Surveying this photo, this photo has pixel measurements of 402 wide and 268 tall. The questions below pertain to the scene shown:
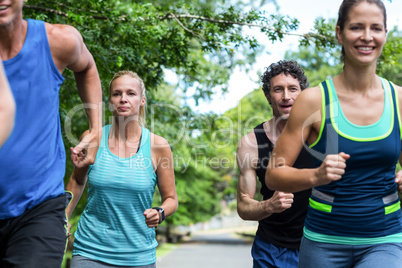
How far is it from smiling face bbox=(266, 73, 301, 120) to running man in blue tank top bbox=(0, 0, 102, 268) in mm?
2322

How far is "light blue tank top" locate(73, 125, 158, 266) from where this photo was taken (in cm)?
411

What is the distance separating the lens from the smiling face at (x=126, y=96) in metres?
4.58

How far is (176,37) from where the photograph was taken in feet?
27.6

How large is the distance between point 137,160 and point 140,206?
0.35 metres

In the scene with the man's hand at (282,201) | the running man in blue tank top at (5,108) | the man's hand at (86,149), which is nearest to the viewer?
the running man in blue tank top at (5,108)

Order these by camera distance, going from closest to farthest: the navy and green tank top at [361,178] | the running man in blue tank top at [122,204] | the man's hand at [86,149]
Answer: the navy and green tank top at [361,178], the man's hand at [86,149], the running man in blue tank top at [122,204]

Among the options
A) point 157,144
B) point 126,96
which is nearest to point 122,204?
A: point 157,144

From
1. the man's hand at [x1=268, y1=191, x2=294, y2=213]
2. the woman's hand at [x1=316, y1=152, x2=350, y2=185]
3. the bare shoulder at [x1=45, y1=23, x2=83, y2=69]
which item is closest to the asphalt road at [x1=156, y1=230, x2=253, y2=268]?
the man's hand at [x1=268, y1=191, x2=294, y2=213]

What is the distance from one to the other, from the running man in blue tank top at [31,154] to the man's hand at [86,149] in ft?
0.91

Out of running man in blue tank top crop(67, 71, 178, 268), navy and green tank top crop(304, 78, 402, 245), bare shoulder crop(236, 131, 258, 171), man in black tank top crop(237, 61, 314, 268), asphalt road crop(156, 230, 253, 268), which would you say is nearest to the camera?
navy and green tank top crop(304, 78, 402, 245)

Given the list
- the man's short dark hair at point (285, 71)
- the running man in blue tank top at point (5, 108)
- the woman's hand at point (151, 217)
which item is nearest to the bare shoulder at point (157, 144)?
the woman's hand at point (151, 217)

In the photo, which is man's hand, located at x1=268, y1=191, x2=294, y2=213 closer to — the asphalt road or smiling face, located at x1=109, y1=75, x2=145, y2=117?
smiling face, located at x1=109, y1=75, x2=145, y2=117

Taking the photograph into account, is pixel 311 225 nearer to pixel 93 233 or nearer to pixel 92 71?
pixel 92 71

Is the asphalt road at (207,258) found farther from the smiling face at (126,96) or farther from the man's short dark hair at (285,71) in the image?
the smiling face at (126,96)
